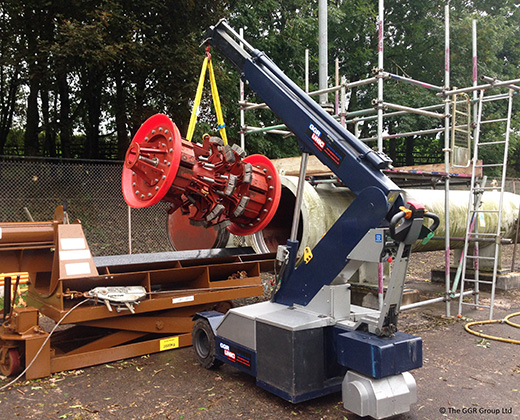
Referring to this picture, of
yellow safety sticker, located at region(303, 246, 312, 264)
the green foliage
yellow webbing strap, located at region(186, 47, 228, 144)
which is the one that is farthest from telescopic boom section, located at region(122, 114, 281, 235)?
the green foliage

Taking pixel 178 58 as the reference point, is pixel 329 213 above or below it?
below

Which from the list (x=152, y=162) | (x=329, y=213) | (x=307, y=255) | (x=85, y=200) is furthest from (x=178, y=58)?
(x=307, y=255)

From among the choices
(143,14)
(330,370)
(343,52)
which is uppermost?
(343,52)

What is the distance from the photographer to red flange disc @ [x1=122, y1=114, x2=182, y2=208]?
14.6 feet

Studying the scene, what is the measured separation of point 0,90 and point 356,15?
46.3ft

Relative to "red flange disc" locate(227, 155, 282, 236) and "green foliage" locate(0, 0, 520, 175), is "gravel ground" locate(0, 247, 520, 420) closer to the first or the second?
"red flange disc" locate(227, 155, 282, 236)

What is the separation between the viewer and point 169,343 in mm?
5348

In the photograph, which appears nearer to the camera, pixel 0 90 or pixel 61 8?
pixel 61 8

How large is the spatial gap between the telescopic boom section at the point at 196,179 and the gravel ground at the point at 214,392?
164cm

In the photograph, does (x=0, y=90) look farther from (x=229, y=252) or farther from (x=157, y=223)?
(x=229, y=252)

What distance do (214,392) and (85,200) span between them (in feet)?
24.1


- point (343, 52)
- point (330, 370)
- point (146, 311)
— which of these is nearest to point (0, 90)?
point (343, 52)

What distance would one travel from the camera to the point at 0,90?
16922mm

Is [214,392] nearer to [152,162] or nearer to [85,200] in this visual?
[152,162]
